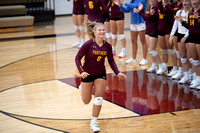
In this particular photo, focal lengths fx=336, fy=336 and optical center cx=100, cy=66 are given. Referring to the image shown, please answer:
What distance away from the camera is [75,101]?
4941mm

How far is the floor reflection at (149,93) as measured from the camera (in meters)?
4.60

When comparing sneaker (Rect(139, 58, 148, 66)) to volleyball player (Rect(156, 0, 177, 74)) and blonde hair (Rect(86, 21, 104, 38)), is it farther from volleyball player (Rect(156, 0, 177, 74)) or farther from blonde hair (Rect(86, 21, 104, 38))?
blonde hair (Rect(86, 21, 104, 38))

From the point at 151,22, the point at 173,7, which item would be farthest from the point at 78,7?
the point at 173,7

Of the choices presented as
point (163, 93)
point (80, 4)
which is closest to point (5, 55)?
point (80, 4)

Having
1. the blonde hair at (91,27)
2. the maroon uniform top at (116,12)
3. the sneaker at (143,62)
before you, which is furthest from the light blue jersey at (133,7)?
the blonde hair at (91,27)

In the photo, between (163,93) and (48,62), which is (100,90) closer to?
(163,93)

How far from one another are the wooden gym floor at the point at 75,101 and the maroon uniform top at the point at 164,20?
0.86 meters

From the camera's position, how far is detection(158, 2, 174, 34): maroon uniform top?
571cm

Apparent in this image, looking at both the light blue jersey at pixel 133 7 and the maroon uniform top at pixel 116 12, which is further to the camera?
the maroon uniform top at pixel 116 12

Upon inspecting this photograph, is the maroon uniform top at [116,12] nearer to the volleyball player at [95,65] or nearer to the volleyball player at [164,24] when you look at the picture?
the volleyball player at [164,24]

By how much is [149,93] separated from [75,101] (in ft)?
3.81

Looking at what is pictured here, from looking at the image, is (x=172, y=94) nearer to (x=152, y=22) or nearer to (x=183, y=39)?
(x=183, y=39)

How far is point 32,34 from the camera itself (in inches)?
429

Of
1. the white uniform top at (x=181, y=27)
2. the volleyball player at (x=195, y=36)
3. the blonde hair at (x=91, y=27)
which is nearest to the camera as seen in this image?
A: the blonde hair at (x=91, y=27)
